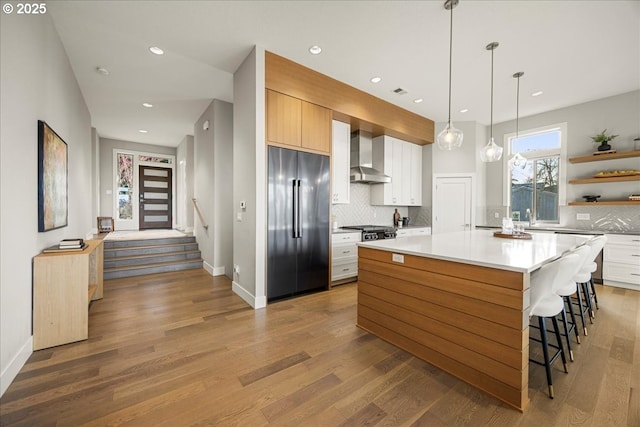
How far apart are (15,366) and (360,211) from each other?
15.7 feet

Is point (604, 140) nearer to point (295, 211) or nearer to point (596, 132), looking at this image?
point (596, 132)

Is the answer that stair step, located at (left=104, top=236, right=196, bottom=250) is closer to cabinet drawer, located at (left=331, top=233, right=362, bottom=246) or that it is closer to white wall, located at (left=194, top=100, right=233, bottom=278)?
white wall, located at (left=194, top=100, right=233, bottom=278)

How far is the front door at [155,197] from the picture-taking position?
812 centimetres

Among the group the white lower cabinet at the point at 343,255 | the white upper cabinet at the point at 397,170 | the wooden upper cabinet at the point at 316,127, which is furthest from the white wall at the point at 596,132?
the wooden upper cabinet at the point at 316,127

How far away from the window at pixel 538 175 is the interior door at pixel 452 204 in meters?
0.85

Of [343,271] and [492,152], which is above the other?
[492,152]

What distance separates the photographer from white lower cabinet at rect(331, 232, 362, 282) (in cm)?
412

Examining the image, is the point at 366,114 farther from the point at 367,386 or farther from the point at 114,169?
the point at 114,169

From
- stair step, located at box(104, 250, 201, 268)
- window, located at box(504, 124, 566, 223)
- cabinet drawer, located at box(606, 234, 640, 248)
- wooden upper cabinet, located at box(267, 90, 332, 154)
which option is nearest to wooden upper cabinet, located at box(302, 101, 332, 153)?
wooden upper cabinet, located at box(267, 90, 332, 154)

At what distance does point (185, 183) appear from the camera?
7320mm

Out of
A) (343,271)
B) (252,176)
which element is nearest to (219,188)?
(252,176)

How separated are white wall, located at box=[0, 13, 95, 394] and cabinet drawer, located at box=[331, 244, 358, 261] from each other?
10.8 ft

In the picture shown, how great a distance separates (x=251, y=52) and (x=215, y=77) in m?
1.00

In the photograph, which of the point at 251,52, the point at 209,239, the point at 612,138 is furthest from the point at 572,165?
the point at 209,239
